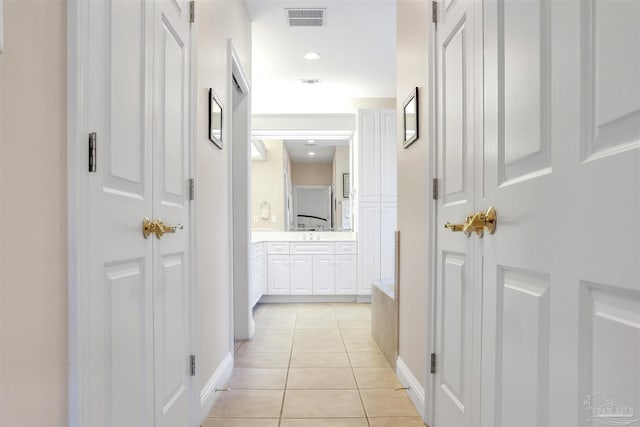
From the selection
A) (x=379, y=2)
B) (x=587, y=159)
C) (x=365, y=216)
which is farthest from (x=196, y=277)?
(x=365, y=216)

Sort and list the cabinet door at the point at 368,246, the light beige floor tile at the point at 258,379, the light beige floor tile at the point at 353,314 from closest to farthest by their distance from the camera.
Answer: the light beige floor tile at the point at 258,379 → the light beige floor tile at the point at 353,314 → the cabinet door at the point at 368,246

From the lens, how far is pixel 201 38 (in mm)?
2035

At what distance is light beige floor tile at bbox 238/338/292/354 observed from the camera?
10.4 ft

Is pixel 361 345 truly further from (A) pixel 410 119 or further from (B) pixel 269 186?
(B) pixel 269 186

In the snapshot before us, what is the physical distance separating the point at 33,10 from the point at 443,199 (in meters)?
1.49

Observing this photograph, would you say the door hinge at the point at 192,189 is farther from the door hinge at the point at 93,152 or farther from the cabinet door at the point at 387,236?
the cabinet door at the point at 387,236

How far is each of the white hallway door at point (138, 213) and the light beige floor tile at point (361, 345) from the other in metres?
1.64

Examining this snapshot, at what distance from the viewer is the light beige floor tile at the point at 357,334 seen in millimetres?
3564

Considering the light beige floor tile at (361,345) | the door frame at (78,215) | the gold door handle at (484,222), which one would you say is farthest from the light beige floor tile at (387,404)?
the door frame at (78,215)

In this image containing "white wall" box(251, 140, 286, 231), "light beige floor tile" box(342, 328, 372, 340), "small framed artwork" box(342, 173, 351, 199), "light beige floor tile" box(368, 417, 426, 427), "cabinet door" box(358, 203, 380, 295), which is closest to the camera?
"light beige floor tile" box(368, 417, 426, 427)

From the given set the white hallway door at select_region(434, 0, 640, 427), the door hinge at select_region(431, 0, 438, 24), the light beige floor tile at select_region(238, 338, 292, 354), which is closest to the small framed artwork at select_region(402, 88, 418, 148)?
the door hinge at select_region(431, 0, 438, 24)

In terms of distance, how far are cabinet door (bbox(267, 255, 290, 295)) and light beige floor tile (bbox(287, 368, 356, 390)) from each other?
8.48ft

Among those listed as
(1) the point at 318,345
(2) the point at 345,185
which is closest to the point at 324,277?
(2) the point at 345,185

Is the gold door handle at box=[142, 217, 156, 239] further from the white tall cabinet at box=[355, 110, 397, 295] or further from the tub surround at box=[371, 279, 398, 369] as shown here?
the white tall cabinet at box=[355, 110, 397, 295]
